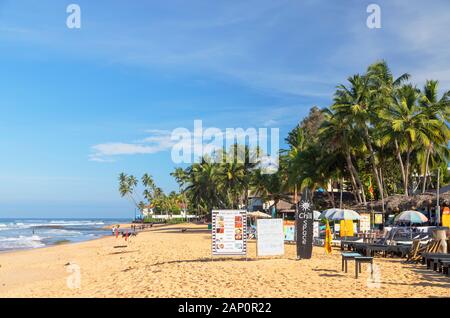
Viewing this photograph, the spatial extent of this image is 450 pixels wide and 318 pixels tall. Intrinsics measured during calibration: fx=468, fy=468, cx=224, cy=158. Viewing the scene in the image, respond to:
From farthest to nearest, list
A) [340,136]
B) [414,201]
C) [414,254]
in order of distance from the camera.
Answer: [340,136]
[414,201]
[414,254]

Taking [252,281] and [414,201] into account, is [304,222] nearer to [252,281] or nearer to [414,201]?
[252,281]

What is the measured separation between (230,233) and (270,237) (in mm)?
1568

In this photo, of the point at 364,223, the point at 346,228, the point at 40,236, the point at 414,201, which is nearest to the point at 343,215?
the point at 346,228

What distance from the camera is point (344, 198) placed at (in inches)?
1932

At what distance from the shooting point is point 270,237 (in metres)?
15.5

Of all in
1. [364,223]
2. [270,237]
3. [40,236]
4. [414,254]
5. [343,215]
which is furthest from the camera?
[40,236]

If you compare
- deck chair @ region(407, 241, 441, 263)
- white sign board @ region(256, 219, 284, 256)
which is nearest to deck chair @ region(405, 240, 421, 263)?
deck chair @ region(407, 241, 441, 263)

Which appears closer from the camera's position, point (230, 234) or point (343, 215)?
point (230, 234)

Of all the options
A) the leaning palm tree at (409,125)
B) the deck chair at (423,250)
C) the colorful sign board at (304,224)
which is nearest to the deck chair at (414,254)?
the deck chair at (423,250)

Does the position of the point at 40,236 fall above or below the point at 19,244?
below

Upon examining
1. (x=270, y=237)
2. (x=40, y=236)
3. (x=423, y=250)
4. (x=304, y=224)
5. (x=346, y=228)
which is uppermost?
(x=304, y=224)

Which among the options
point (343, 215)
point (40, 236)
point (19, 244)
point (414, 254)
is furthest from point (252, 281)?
point (40, 236)

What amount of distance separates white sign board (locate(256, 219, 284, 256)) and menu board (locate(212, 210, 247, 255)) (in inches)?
34.3
